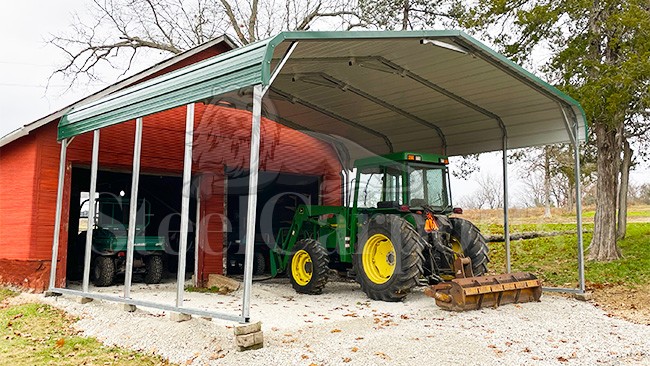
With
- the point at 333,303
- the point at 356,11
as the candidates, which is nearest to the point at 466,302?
the point at 333,303

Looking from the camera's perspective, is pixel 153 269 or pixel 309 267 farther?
pixel 153 269

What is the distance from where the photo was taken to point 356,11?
22.2 m

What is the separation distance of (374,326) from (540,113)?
524 centimetres

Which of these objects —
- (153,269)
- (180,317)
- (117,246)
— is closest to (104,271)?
(117,246)

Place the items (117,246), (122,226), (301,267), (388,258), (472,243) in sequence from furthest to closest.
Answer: (122,226) → (117,246) → (301,267) → (472,243) → (388,258)

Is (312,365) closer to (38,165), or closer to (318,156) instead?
(38,165)

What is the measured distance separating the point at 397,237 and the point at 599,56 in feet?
27.2

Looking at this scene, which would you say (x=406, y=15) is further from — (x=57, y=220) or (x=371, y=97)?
(x=57, y=220)

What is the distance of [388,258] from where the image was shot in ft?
28.1

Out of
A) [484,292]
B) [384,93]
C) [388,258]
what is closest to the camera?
[484,292]

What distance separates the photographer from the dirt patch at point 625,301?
7830 mm

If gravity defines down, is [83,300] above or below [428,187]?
below

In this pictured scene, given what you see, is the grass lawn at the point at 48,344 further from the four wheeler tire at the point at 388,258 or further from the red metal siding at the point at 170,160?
the four wheeler tire at the point at 388,258

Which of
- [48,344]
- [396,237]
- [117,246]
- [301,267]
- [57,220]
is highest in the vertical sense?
[57,220]
